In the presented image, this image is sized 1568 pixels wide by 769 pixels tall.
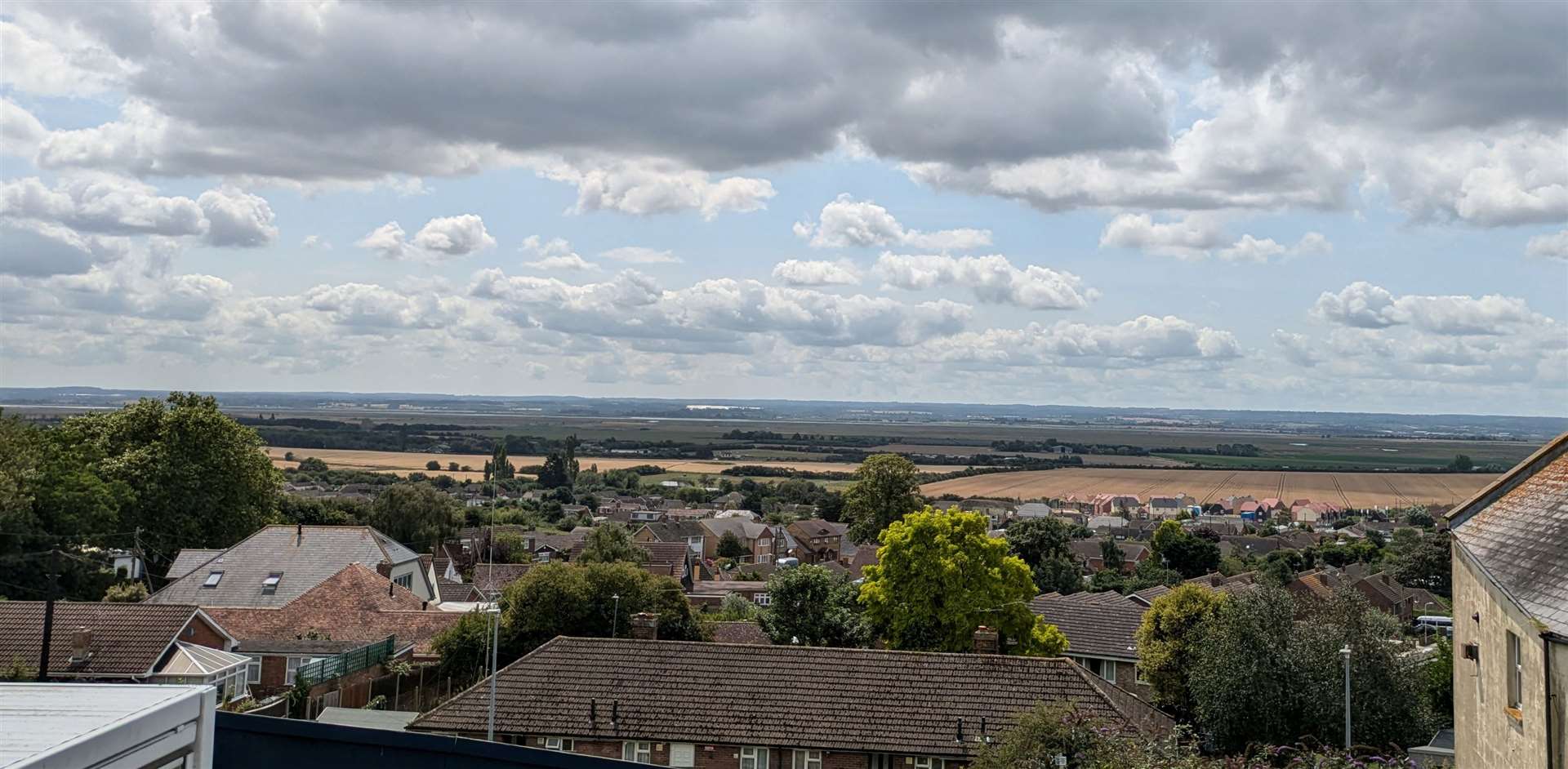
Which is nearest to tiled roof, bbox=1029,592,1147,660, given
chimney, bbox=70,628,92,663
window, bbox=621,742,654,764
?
window, bbox=621,742,654,764

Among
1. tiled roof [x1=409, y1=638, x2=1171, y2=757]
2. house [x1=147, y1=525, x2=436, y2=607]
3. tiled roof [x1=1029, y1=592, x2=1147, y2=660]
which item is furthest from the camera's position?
house [x1=147, y1=525, x2=436, y2=607]

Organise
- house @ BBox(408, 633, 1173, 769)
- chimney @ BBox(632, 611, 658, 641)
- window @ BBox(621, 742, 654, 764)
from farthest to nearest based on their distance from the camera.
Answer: chimney @ BBox(632, 611, 658, 641)
window @ BBox(621, 742, 654, 764)
house @ BBox(408, 633, 1173, 769)

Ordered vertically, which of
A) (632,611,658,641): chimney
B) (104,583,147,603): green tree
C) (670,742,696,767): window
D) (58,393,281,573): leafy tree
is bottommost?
(104,583,147,603): green tree

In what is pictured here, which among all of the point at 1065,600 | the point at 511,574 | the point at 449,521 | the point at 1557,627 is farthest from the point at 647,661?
the point at 449,521

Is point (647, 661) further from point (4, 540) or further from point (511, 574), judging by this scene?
point (511, 574)

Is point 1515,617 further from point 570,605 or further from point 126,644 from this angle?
point 126,644

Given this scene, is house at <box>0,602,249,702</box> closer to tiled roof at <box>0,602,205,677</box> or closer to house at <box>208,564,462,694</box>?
tiled roof at <box>0,602,205,677</box>

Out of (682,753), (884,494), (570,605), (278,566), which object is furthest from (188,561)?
(884,494)

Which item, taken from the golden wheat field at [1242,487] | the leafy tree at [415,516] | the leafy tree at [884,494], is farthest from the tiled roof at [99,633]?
the golden wheat field at [1242,487]
